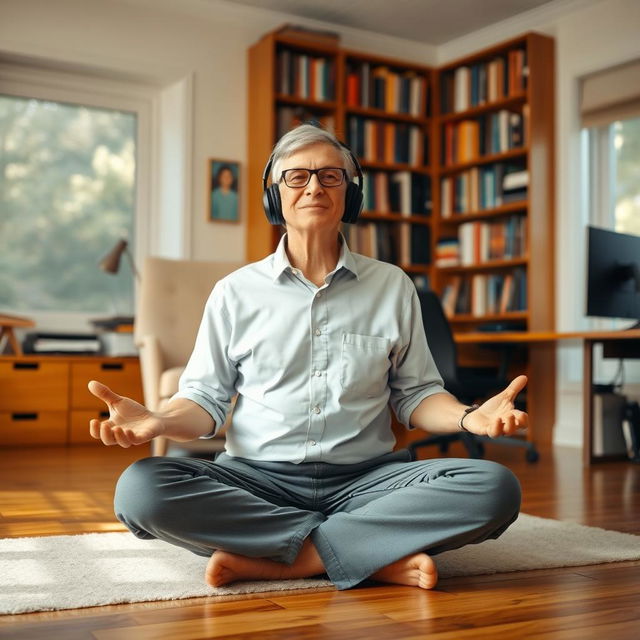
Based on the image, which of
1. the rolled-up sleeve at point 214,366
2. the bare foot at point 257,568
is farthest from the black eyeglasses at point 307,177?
the bare foot at point 257,568

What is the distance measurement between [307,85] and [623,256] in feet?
6.93

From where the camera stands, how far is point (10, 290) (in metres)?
4.98

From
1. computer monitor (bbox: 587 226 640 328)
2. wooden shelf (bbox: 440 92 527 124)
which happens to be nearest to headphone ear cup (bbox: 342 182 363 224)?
computer monitor (bbox: 587 226 640 328)

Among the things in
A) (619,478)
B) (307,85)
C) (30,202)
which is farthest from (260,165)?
(619,478)

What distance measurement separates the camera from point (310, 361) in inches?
70.3

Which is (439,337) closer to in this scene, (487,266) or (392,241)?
(487,266)

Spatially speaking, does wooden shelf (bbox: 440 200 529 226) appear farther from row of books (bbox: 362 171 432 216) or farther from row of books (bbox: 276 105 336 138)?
row of books (bbox: 276 105 336 138)

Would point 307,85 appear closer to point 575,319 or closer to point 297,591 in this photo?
point 575,319

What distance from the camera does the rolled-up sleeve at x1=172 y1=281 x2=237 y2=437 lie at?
1.79 m

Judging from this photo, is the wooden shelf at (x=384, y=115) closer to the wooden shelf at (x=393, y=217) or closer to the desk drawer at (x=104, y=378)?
the wooden shelf at (x=393, y=217)

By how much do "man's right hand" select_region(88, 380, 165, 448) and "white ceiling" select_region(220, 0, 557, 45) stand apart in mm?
4059

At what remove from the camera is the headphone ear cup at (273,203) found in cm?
189

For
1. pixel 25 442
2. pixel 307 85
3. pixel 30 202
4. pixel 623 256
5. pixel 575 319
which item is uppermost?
pixel 307 85

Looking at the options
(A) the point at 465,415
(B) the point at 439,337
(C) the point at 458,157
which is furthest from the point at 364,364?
(C) the point at 458,157
